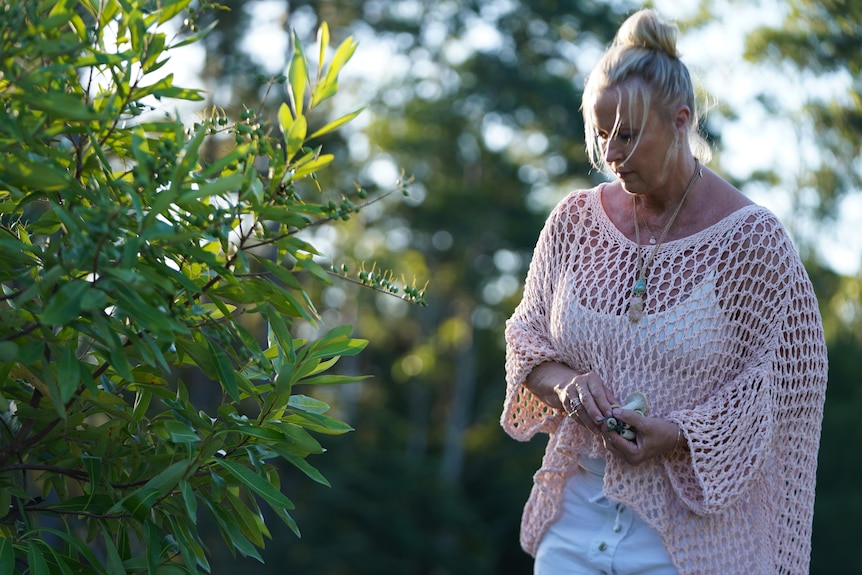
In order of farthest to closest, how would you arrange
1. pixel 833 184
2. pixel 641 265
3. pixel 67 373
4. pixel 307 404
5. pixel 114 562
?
1. pixel 833 184
2. pixel 641 265
3. pixel 307 404
4. pixel 114 562
5. pixel 67 373

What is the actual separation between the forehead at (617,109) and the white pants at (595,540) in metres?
0.75

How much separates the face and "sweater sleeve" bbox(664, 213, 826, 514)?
231 mm

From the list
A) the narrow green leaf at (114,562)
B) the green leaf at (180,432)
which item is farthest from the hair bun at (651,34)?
the narrow green leaf at (114,562)

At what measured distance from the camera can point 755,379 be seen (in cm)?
215

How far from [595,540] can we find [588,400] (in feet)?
1.02

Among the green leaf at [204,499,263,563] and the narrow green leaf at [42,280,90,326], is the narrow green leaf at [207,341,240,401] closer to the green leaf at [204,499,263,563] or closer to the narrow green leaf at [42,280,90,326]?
the green leaf at [204,499,263,563]

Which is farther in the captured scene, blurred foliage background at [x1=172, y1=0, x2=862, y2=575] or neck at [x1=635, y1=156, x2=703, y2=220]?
blurred foliage background at [x1=172, y1=0, x2=862, y2=575]

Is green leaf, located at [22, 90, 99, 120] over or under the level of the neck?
over

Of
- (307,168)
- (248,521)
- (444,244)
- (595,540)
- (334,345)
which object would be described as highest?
(307,168)

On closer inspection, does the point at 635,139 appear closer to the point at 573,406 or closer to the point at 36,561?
the point at 573,406

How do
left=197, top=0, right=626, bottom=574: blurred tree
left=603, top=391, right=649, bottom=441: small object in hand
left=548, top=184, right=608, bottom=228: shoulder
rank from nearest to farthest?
left=603, top=391, right=649, bottom=441: small object in hand
left=548, top=184, right=608, bottom=228: shoulder
left=197, top=0, right=626, bottom=574: blurred tree

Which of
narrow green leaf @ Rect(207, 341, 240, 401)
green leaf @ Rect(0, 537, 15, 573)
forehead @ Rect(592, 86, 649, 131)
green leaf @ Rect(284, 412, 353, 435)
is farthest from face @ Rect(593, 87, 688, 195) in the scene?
green leaf @ Rect(0, 537, 15, 573)

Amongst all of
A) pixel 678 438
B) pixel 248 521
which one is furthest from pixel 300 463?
pixel 678 438

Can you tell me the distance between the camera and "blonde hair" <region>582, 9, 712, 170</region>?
2.21 m
